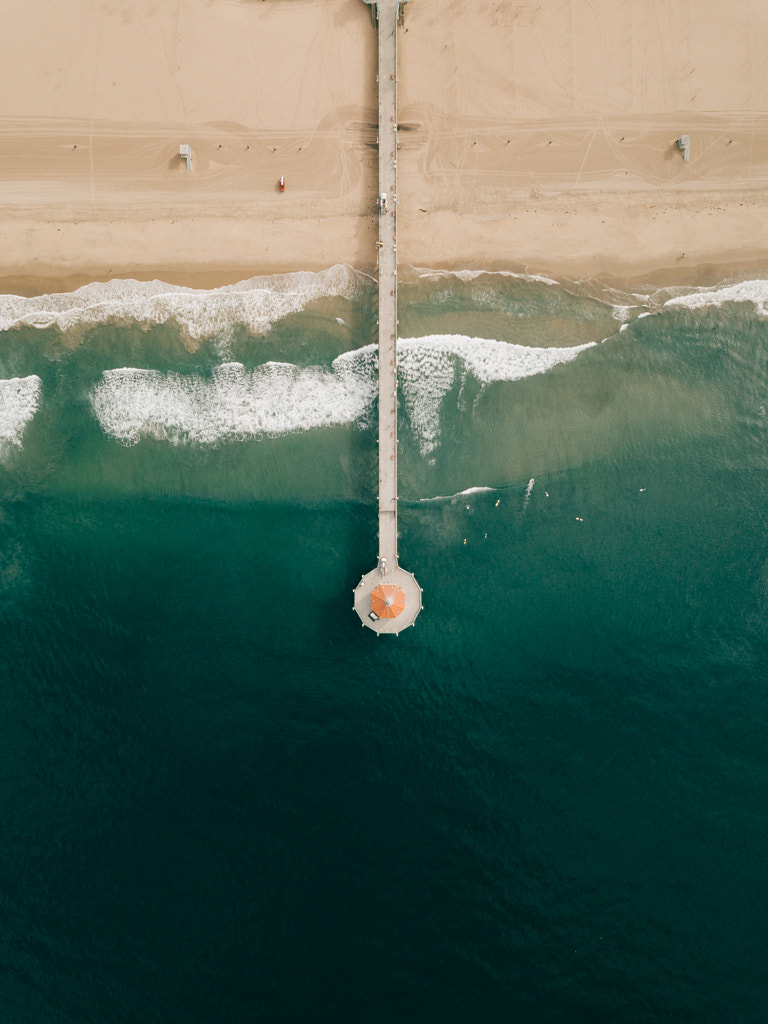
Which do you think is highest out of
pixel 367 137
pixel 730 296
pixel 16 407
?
pixel 730 296

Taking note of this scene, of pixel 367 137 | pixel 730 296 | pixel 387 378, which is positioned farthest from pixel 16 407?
pixel 730 296

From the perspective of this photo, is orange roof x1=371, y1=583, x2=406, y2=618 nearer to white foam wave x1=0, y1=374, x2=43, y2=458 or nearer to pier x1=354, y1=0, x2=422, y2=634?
pier x1=354, y1=0, x2=422, y2=634

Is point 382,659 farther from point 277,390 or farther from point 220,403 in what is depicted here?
point 220,403

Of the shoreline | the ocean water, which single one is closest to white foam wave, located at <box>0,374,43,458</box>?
the ocean water

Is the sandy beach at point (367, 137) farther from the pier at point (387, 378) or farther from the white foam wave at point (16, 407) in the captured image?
the white foam wave at point (16, 407)

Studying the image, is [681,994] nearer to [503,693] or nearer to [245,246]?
[503,693]

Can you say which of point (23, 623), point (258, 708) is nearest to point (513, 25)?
point (258, 708)

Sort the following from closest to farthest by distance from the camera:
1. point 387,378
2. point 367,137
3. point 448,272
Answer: point 387,378, point 367,137, point 448,272
